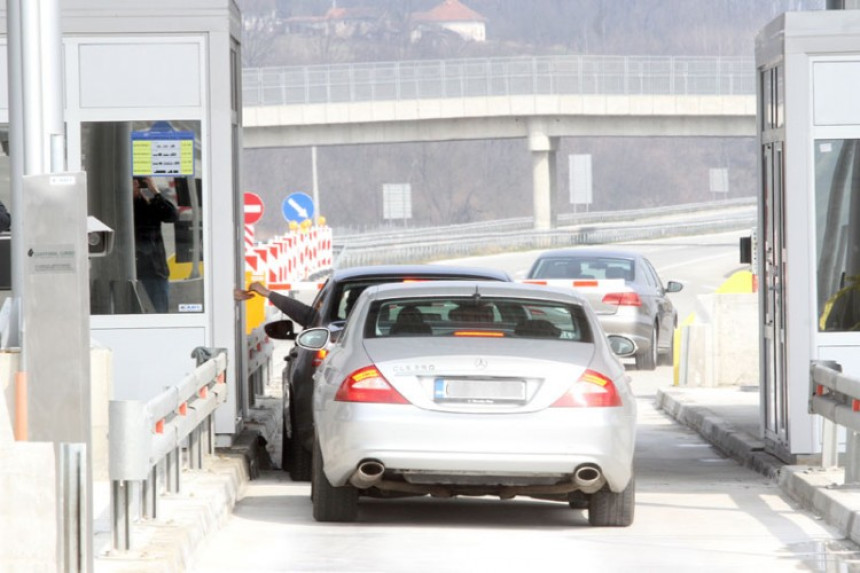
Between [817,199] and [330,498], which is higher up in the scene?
[817,199]

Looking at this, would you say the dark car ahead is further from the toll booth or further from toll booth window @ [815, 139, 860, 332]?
toll booth window @ [815, 139, 860, 332]

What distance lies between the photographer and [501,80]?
78000mm

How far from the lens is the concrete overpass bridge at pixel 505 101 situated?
3024 inches

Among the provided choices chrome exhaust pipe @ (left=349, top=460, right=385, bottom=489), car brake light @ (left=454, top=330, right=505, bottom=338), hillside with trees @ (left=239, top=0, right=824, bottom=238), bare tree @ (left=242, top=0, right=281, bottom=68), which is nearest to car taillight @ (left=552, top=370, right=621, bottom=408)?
car brake light @ (left=454, top=330, right=505, bottom=338)

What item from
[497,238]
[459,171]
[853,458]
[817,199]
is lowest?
[853,458]

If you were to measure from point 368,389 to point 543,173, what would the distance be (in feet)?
239

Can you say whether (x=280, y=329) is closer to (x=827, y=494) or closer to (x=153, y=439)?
(x=827, y=494)

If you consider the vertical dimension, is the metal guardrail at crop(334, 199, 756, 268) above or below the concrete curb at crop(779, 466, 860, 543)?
above

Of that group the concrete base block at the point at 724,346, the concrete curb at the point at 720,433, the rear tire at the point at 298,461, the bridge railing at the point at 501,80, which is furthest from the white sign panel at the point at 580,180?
the rear tire at the point at 298,461

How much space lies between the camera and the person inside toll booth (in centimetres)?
1347

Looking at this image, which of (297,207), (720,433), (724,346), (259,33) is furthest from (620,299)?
(259,33)

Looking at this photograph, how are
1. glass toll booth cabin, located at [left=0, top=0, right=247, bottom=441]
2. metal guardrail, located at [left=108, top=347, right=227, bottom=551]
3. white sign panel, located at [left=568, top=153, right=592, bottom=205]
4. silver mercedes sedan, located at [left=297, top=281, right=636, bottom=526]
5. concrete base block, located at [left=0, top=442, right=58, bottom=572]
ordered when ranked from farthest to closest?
white sign panel, located at [left=568, top=153, right=592, bottom=205]
glass toll booth cabin, located at [left=0, top=0, right=247, bottom=441]
silver mercedes sedan, located at [left=297, top=281, right=636, bottom=526]
metal guardrail, located at [left=108, top=347, right=227, bottom=551]
concrete base block, located at [left=0, top=442, right=58, bottom=572]

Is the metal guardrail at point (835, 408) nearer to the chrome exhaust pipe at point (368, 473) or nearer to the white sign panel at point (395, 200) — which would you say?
the chrome exhaust pipe at point (368, 473)

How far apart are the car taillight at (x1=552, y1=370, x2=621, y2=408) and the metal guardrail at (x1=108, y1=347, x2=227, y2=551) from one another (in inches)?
76.7
